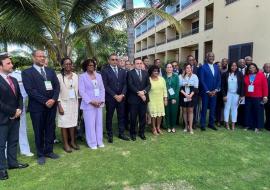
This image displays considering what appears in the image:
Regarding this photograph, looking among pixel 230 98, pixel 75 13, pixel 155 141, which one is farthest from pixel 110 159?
pixel 75 13

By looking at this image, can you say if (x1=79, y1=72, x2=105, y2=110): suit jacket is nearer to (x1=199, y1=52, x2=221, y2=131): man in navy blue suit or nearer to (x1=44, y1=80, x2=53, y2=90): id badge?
(x1=44, y1=80, x2=53, y2=90): id badge

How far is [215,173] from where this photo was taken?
4629 mm

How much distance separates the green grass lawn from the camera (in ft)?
13.9

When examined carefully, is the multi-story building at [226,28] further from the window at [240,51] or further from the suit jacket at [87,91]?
the suit jacket at [87,91]

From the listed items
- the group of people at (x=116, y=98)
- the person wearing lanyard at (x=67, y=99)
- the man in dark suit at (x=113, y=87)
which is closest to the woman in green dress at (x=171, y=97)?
the group of people at (x=116, y=98)

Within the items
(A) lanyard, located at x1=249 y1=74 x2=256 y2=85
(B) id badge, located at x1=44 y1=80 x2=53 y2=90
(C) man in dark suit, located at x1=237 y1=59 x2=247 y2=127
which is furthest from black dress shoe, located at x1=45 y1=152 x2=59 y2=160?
(A) lanyard, located at x1=249 y1=74 x2=256 y2=85

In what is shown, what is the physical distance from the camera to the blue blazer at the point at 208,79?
287 inches

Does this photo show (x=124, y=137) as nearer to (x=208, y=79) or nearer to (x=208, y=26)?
(x=208, y=79)

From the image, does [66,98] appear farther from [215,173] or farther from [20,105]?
[215,173]

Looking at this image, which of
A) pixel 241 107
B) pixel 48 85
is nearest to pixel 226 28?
pixel 241 107

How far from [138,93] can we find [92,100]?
1.13 meters

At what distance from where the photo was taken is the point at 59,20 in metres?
8.07

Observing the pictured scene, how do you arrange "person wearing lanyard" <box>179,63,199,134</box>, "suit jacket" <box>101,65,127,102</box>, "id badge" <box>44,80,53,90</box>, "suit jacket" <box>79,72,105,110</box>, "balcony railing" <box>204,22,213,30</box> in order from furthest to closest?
"balcony railing" <box>204,22,213,30</box> → "person wearing lanyard" <box>179,63,199,134</box> → "suit jacket" <box>101,65,127,102</box> → "suit jacket" <box>79,72,105,110</box> → "id badge" <box>44,80,53,90</box>

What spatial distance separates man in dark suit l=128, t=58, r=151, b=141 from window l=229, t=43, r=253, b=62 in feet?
34.6
